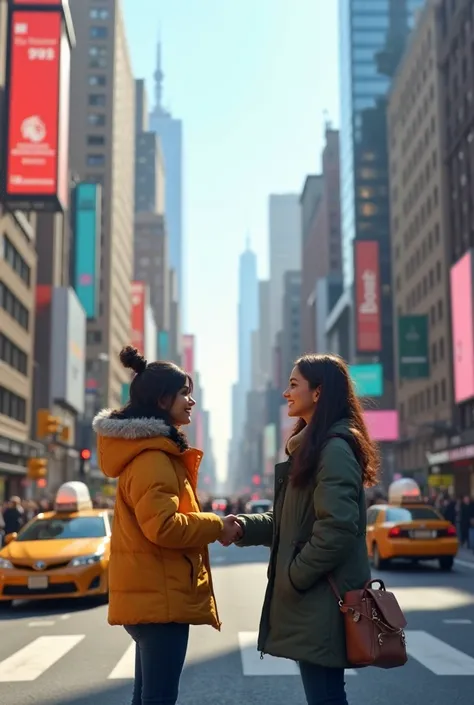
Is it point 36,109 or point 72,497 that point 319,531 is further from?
point 36,109

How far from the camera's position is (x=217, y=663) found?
8688 millimetres

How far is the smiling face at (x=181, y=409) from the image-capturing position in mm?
4238

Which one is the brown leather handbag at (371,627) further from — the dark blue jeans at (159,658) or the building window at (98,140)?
the building window at (98,140)

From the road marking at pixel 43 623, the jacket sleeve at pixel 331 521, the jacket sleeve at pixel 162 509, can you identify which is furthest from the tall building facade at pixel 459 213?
the jacket sleeve at pixel 162 509

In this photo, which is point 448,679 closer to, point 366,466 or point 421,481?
point 366,466

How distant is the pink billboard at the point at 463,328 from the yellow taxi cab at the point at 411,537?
36.8 metres

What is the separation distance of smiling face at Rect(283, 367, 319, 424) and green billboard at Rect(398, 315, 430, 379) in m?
63.7

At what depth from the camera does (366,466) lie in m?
4.22

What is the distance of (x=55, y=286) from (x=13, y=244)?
19.3 metres

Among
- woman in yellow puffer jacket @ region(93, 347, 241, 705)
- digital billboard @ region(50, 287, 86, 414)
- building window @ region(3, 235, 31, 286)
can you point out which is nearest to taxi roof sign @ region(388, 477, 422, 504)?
woman in yellow puffer jacket @ region(93, 347, 241, 705)

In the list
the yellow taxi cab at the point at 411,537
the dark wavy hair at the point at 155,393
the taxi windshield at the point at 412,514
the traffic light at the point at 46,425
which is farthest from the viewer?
the traffic light at the point at 46,425

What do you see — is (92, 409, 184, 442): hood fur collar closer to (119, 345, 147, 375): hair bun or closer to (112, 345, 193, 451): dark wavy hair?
(112, 345, 193, 451): dark wavy hair

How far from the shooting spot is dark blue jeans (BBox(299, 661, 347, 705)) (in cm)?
391

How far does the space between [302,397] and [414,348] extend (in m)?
64.6
